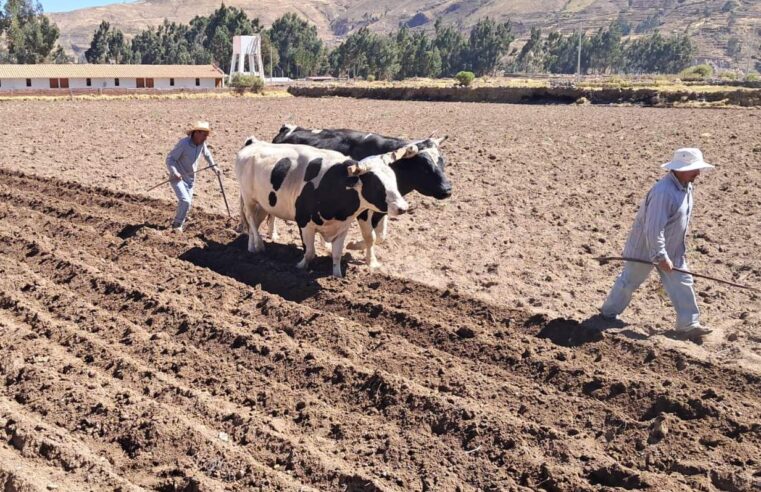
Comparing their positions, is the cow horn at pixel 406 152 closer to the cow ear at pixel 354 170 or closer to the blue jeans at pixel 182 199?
the cow ear at pixel 354 170

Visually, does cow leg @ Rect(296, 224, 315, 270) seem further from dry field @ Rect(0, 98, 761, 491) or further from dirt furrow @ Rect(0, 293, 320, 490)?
dirt furrow @ Rect(0, 293, 320, 490)

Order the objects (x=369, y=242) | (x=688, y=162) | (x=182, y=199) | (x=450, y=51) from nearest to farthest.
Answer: (x=688, y=162)
(x=369, y=242)
(x=182, y=199)
(x=450, y=51)

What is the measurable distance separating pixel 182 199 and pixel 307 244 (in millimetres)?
2736

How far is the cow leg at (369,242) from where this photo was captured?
10.9 meters

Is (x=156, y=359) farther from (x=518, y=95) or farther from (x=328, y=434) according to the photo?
(x=518, y=95)

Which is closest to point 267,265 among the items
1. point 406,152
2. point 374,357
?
point 406,152

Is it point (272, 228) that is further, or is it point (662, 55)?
point (662, 55)

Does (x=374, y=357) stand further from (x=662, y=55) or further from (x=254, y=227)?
(x=662, y=55)

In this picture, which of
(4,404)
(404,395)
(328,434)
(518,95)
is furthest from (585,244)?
(518,95)

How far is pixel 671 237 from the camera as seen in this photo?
28.0ft

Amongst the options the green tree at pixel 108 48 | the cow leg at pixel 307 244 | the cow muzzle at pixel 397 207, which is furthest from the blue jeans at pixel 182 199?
the green tree at pixel 108 48

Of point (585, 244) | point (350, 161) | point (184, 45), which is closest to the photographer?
point (350, 161)

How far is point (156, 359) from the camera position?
7.61 meters

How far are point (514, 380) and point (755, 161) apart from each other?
14.1m
